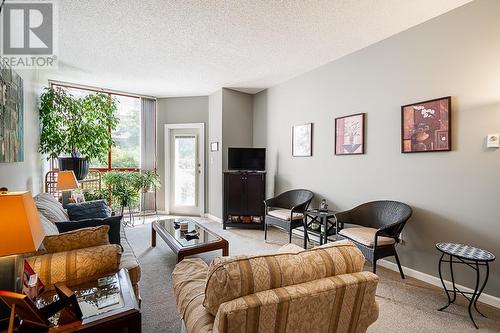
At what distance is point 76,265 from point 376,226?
292 cm

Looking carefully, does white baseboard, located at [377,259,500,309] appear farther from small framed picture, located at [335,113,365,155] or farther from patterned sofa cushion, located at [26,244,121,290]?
patterned sofa cushion, located at [26,244,121,290]

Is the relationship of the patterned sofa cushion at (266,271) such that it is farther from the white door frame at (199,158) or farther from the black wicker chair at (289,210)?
the white door frame at (199,158)

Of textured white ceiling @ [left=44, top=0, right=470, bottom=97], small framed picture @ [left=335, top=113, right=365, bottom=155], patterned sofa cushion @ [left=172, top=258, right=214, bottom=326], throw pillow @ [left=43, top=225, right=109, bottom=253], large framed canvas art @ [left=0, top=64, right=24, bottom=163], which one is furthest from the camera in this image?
small framed picture @ [left=335, top=113, right=365, bottom=155]

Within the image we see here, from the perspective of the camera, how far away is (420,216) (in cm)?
273

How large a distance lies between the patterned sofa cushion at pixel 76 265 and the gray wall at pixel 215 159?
3641 mm

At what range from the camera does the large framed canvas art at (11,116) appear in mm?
2043

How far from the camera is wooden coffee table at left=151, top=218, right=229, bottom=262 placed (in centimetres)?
256

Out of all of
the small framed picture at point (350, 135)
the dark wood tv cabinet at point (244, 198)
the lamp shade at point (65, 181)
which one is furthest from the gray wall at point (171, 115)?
the small framed picture at point (350, 135)

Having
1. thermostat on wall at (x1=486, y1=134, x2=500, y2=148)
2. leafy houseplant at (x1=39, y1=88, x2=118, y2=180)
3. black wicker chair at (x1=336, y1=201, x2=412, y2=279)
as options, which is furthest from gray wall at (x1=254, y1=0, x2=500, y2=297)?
leafy houseplant at (x1=39, y1=88, x2=118, y2=180)

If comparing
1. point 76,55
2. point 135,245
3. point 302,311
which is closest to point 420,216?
point 302,311

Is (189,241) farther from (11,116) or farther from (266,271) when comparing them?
(11,116)

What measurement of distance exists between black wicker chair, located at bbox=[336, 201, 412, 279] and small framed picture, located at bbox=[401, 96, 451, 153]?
67 centimetres

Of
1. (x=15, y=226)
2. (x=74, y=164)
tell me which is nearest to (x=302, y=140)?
(x=74, y=164)

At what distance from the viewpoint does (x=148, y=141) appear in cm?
566
